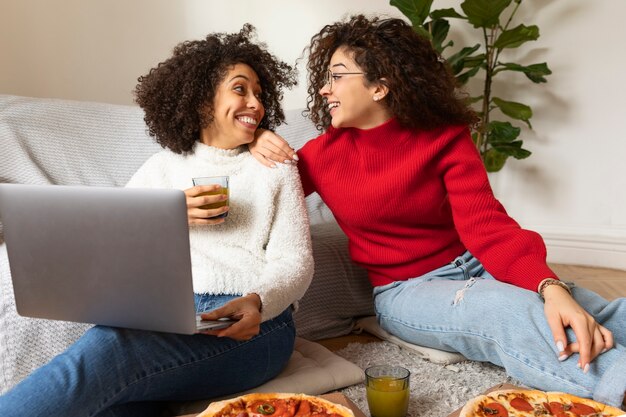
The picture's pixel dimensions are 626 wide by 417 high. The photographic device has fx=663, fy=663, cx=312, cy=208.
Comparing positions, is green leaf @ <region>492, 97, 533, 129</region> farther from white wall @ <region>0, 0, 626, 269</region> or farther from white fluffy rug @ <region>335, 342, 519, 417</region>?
white fluffy rug @ <region>335, 342, 519, 417</region>

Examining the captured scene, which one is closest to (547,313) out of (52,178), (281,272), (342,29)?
(281,272)

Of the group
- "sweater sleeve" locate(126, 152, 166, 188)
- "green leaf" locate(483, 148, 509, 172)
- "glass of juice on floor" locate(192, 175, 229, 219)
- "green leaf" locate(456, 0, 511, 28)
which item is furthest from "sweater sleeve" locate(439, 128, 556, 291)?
"green leaf" locate(483, 148, 509, 172)

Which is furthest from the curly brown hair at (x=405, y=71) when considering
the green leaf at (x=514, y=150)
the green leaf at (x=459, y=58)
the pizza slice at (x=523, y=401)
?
the green leaf at (x=514, y=150)

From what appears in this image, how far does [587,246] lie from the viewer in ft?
11.7

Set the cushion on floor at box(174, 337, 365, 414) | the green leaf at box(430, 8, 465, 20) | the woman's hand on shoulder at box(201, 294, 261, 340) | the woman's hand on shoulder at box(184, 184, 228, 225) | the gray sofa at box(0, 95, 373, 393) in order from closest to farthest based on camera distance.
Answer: the woman's hand on shoulder at box(201, 294, 261, 340)
the woman's hand on shoulder at box(184, 184, 228, 225)
the cushion on floor at box(174, 337, 365, 414)
the gray sofa at box(0, 95, 373, 393)
the green leaf at box(430, 8, 465, 20)

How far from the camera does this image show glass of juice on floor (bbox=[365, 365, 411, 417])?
153 centimetres

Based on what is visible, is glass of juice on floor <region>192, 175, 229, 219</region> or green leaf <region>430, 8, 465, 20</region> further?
green leaf <region>430, 8, 465, 20</region>

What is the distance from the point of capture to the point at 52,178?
229 cm

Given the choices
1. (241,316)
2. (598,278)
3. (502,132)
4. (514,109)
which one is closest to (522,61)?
(514,109)

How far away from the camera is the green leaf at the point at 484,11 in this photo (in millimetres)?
3148

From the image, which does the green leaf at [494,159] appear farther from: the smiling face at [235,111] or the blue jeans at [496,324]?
the smiling face at [235,111]

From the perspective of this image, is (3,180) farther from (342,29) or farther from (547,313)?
(547,313)

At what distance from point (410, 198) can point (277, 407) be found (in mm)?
787

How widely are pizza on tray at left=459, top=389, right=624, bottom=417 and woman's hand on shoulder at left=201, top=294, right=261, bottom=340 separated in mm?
482
